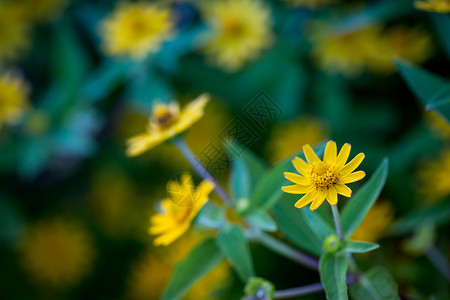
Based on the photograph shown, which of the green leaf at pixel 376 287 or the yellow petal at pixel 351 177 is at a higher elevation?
the yellow petal at pixel 351 177

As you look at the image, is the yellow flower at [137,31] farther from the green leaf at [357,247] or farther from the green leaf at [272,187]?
the green leaf at [357,247]

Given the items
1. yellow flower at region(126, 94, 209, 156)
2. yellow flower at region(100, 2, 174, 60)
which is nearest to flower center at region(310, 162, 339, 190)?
yellow flower at region(126, 94, 209, 156)

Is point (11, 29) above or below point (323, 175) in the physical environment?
above

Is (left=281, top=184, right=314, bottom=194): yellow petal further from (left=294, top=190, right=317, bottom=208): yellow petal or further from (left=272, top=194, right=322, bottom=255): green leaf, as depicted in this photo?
(left=272, top=194, right=322, bottom=255): green leaf

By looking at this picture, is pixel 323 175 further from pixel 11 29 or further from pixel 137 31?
pixel 11 29

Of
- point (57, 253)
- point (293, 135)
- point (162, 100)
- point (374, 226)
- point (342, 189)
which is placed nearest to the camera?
point (342, 189)

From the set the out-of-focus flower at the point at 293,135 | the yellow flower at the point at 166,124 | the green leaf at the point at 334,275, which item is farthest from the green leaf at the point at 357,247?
the out-of-focus flower at the point at 293,135

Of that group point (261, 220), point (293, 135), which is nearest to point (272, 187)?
point (261, 220)
